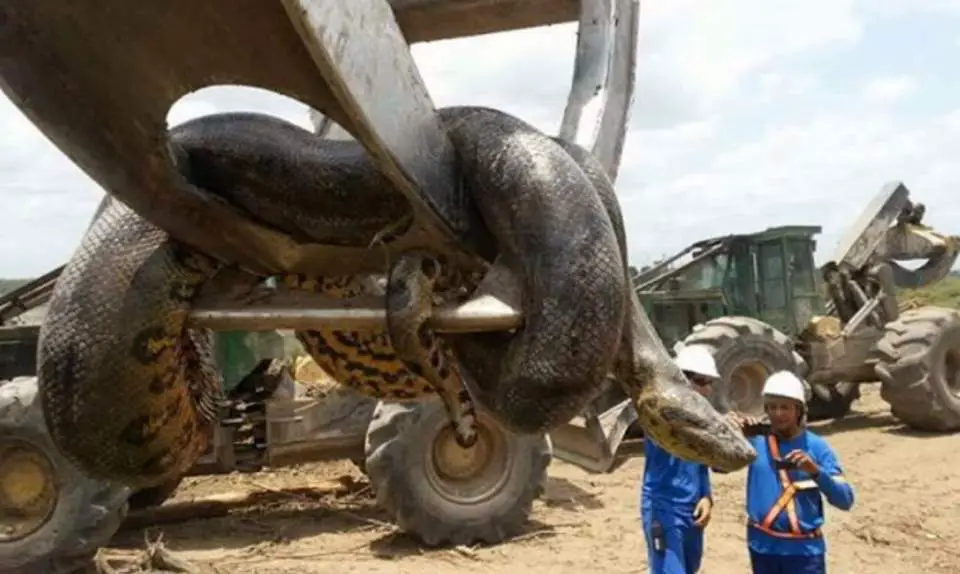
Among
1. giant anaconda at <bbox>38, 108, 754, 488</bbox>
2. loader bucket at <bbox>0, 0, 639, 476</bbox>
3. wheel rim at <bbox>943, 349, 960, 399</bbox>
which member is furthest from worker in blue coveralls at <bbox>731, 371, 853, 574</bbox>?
wheel rim at <bbox>943, 349, 960, 399</bbox>

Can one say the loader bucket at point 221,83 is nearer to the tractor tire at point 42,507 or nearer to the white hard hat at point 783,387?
the white hard hat at point 783,387

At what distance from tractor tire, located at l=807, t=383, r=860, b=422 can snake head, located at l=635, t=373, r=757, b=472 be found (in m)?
13.3

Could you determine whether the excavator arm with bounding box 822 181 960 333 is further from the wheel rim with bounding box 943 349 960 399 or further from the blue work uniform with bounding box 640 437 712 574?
the blue work uniform with bounding box 640 437 712 574

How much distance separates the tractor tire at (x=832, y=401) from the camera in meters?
15.0

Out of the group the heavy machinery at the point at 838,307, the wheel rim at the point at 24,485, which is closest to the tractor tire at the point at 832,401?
the heavy machinery at the point at 838,307

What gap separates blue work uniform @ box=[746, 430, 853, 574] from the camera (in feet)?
17.8

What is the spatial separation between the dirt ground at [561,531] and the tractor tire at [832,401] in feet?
9.41

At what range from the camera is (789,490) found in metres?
5.48

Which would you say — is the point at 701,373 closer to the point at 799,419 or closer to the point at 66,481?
the point at 799,419

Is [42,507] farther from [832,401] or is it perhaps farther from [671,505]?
[832,401]

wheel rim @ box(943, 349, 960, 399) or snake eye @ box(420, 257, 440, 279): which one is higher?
wheel rim @ box(943, 349, 960, 399)

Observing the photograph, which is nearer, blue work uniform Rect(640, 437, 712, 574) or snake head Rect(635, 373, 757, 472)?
snake head Rect(635, 373, 757, 472)

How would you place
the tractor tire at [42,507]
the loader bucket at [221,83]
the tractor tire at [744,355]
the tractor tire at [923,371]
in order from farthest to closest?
the tractor tire at [923,371], the tractor tire at [744,355], the tractor tire at [42,507], the loader bucket at [221,83]

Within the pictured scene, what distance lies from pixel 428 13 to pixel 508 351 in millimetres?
991
